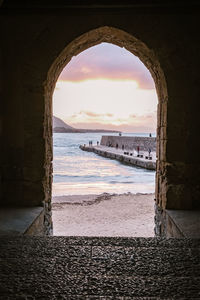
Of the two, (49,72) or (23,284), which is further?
(49,72)

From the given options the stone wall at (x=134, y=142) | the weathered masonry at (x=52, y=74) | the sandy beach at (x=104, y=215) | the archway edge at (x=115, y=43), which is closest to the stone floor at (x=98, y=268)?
the weathered masonry at (x=52, y=74)

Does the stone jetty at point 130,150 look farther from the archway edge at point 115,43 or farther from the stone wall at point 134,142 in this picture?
the archway edge at point 115,43

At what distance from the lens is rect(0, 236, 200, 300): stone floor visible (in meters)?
1.72

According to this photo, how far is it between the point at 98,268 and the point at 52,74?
3173mm

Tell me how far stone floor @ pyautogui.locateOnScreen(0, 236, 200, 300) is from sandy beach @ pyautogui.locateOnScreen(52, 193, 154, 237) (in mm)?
4074

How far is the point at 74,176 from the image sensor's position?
18.2 m

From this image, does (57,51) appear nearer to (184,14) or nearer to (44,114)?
(44,114)

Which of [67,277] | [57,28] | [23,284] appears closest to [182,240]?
[67,277]

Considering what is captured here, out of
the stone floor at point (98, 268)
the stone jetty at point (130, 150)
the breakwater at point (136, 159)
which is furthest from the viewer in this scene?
the stone jetty at point (130, 150)

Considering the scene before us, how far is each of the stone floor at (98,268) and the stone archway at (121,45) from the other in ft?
6.30

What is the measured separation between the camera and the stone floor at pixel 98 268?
67.8 inches

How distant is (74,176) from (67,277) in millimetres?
16378

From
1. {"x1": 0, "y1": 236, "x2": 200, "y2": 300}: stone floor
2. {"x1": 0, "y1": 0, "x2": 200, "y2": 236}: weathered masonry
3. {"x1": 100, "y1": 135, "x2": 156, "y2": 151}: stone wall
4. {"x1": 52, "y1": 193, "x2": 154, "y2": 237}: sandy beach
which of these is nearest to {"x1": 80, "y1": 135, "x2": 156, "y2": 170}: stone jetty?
{"x1": 100, "y1": 135, "x2": 156, "y2": 151}: stone wall

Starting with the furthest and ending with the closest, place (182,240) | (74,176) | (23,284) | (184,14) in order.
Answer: (74,176) < (184,14) < (182,240) < (23,284)
